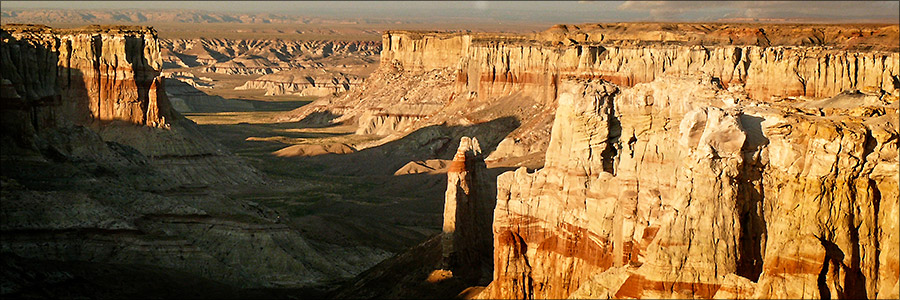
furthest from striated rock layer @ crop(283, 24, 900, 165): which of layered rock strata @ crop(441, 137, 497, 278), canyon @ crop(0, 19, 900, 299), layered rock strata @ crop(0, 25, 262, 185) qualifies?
layered rock strata @ crop(0, 25, 262, 185)

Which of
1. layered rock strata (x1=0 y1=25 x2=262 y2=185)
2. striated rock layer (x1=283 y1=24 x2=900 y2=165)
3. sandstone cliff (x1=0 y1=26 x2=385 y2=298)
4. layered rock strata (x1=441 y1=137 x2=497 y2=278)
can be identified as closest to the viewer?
layered rock strata (x1=441 y1=137 x2=497 y2=278)

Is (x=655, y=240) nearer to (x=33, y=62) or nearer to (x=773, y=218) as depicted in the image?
(x=773, y=218)

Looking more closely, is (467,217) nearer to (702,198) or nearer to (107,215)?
(107,215)

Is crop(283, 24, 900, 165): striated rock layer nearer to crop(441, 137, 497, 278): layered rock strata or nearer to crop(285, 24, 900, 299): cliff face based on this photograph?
crop(441, 137, 497, 278): layered rock strata

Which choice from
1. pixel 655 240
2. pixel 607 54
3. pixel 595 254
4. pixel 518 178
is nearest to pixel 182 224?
pixel 518 178

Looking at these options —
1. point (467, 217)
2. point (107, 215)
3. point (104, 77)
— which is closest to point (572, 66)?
point (104, 77)

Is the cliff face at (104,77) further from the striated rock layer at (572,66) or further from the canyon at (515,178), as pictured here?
the striated rock layer at (572,66)

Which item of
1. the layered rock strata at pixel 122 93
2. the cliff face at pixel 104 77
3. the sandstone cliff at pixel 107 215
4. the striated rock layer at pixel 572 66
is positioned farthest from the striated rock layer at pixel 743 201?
the cliff face at pixel 104 77
